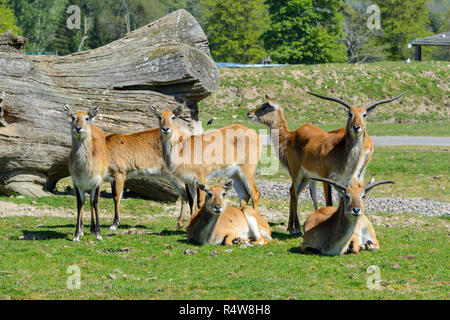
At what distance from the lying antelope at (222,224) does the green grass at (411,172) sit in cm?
269

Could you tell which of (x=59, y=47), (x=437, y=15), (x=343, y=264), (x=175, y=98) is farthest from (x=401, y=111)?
(x=437, y=15)

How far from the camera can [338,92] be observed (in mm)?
42438

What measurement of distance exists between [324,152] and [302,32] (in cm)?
5420

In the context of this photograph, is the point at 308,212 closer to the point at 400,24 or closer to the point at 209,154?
the point at 209,154

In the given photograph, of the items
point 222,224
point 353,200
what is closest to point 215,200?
point 222,224

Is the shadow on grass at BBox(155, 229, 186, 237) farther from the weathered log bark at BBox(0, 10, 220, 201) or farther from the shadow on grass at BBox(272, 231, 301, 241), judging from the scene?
the weathered log bark at BBox(0, 10, 220, 201)

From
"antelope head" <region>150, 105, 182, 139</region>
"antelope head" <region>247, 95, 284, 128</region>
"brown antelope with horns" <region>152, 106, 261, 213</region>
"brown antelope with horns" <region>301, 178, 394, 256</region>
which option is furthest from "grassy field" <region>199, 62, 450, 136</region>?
"brown antelope with horns" <region>301, 178, 394, 256</region>

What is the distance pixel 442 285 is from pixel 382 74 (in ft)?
126

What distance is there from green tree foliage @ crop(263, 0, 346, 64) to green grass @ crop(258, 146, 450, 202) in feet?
127

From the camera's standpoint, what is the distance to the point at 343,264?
912 cm

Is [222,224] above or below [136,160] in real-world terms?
below

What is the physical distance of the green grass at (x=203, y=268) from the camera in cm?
766

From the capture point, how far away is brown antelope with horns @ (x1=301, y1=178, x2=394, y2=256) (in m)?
9.27
